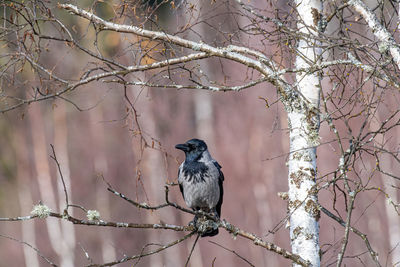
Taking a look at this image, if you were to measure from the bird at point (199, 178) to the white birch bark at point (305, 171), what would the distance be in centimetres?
218

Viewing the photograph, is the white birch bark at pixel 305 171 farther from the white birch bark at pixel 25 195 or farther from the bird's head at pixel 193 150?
the white birch bark at pixel 25 195

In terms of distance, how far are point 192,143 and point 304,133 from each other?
2564mm

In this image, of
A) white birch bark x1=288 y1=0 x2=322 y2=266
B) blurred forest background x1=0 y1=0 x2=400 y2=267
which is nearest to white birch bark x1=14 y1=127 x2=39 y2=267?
blurred forest background x1=0 y1=0 x2=400 y2=267

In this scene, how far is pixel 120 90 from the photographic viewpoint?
83.9 ft

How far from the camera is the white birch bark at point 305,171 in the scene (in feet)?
19.1

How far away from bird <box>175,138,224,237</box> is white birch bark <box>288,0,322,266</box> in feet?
7.16

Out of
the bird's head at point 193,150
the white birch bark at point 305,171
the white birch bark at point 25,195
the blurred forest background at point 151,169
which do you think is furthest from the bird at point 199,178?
the white birch bark at point 25,195

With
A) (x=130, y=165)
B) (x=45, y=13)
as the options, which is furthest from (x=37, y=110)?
(x=45, y=13)

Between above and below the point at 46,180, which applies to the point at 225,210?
below

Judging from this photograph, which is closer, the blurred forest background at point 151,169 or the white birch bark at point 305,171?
the white birch bark at point 305,171

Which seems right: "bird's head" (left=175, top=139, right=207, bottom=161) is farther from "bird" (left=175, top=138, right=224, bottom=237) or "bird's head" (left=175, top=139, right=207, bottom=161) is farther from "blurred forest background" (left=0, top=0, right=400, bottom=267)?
"blurred forest background" (left=0, top=0, right=400, bottom=267)

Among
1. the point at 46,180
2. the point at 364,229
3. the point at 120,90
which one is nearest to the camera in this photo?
the point at 364,229

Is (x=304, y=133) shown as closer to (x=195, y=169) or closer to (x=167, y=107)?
(x=195, y=169)

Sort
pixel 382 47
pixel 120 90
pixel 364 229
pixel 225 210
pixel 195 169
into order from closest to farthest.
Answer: pixel 382 47 < pixel 195 169 < pixel 364 229 < pixel 225 210 < pixel 120 90
